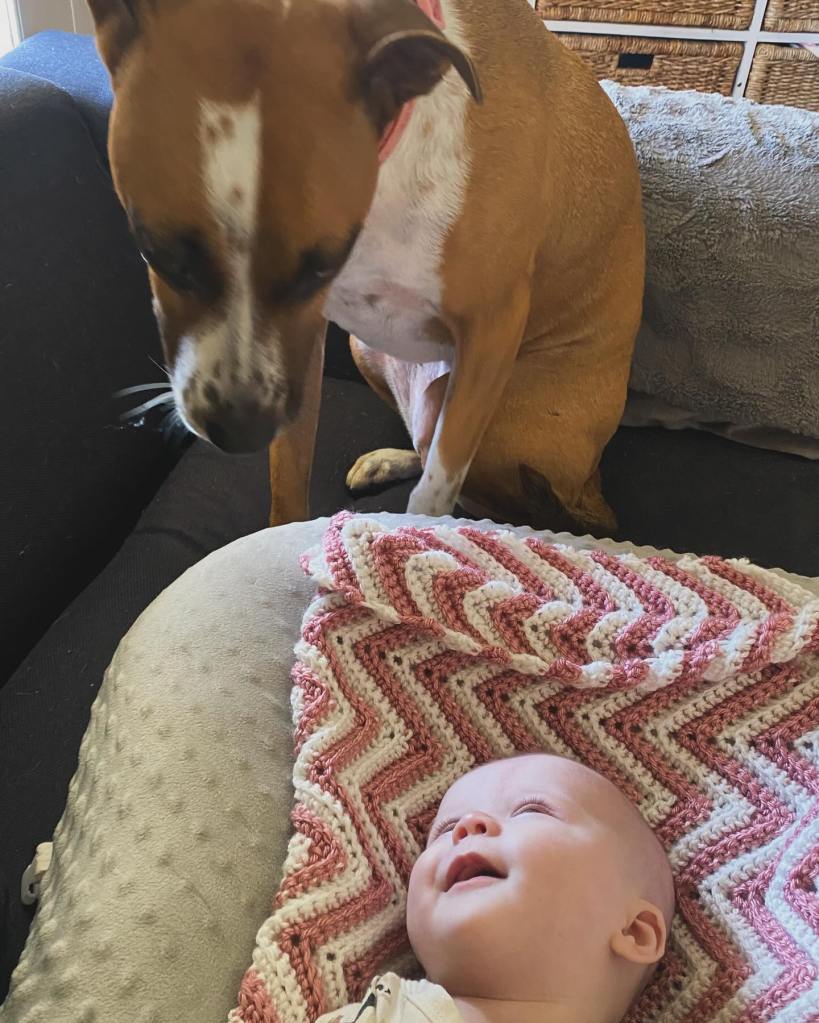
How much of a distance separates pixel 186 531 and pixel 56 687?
1.11ft

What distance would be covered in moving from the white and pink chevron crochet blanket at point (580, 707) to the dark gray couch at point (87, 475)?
0.40m

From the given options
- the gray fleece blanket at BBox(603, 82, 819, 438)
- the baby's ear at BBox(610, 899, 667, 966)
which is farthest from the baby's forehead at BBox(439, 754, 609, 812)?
the gray fleece blanket at BBox(603, 82, 819, 438)

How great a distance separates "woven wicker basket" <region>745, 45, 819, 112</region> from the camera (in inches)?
103

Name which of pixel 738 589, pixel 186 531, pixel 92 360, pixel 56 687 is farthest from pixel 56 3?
pixel 738 589

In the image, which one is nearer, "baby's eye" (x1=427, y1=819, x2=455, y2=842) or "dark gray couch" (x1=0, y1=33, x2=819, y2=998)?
"baby's eye" (x1=427, y1=819, x2=455, y2=842)

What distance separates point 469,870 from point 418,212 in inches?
30.0

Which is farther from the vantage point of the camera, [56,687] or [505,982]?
[56,687]

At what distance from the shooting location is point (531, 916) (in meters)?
0.81

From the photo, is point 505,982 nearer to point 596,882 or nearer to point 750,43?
point 596,882

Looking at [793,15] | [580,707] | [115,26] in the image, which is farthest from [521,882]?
[793,15]

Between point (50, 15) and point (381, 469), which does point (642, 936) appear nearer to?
point (381, 469)

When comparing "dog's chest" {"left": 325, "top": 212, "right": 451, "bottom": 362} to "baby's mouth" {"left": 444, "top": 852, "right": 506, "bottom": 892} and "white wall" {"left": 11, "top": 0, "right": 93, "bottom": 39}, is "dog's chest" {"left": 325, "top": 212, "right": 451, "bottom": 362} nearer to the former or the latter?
"baby's mouth" {"left": 444, "top": 852, "right": 506, "bottom": 892}

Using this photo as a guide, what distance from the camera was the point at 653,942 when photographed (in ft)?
2.73

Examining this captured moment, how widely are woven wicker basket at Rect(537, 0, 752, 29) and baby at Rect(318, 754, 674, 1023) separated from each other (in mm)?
2499
